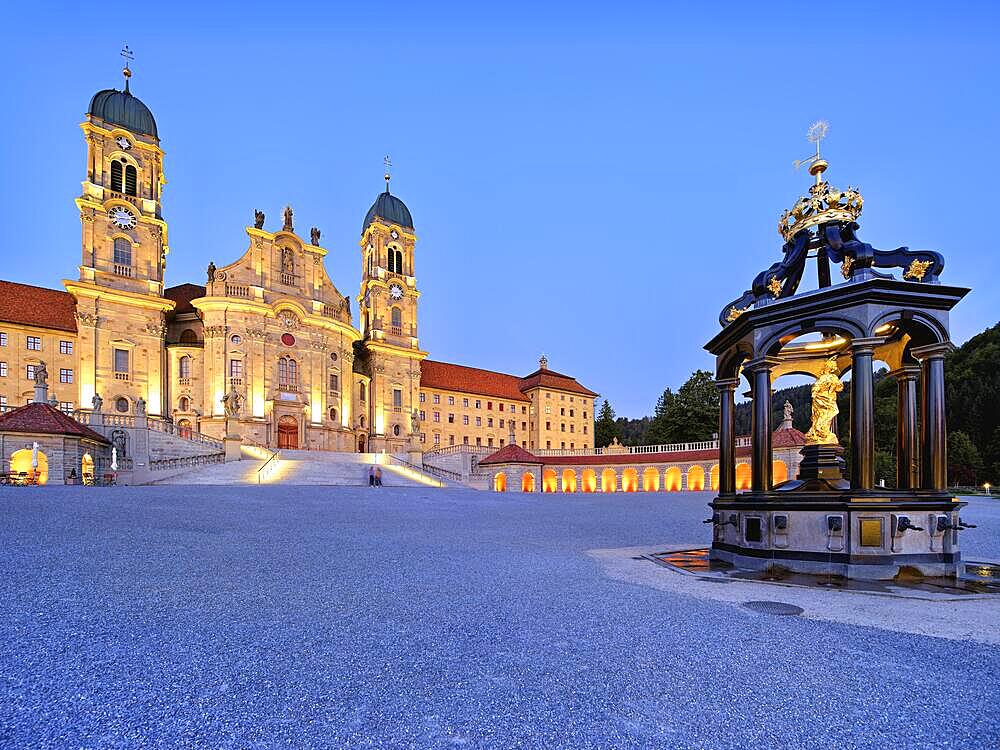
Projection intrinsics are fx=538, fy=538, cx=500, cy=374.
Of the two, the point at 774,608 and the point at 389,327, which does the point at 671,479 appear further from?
the point at 774,608

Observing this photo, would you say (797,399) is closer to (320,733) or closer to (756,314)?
(756,314)

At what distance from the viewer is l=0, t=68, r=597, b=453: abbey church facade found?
49094 millimetres

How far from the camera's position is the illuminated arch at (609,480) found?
5715cm

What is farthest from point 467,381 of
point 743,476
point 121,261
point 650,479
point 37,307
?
point 37,307

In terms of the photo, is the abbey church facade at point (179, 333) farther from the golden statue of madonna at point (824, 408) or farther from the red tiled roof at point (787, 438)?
the golden statue of madonna at point (824, 408)

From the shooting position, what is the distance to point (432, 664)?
5.27 m

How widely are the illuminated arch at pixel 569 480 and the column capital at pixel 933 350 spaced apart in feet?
164

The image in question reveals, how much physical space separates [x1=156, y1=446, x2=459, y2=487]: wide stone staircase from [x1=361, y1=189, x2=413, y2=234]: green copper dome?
3917 cm

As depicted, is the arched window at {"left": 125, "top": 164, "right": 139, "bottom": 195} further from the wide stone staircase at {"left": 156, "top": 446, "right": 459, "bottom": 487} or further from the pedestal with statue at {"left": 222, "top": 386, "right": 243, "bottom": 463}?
the wide stone staircase at {"left": 156, "top": 446, "right": 459, "bottom": 487}

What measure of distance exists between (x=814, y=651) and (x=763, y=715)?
1894 mm

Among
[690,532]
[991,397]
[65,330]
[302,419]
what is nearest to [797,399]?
[991,397]

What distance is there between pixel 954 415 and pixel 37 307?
11094cm

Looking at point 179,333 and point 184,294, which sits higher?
point 184,294

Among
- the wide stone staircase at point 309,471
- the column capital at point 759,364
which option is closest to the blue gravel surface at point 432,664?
the column capital at point 759,364
